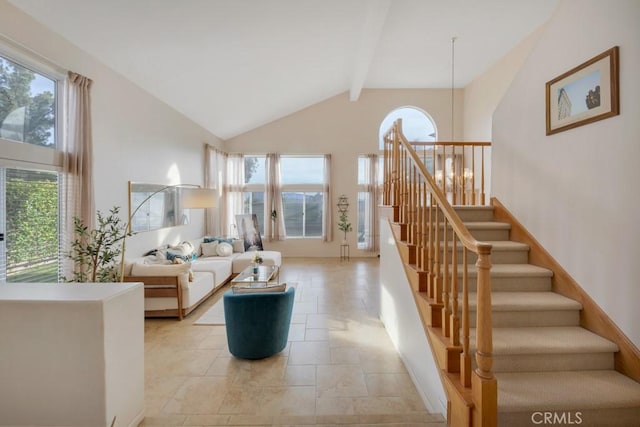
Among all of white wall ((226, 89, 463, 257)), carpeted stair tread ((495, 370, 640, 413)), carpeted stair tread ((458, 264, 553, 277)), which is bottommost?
carpeted stair tread ((495, 370, 640, 413))

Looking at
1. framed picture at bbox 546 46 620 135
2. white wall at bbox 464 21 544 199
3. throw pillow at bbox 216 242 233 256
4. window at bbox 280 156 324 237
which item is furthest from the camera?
window at bbox 280 156 324 237

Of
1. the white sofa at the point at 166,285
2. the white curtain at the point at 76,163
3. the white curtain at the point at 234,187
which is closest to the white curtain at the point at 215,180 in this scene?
the white curtain at the point at 234,187

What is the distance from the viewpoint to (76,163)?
3521 millimetres

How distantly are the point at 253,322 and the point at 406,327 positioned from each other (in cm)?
142

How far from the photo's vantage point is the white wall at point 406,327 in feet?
7.72

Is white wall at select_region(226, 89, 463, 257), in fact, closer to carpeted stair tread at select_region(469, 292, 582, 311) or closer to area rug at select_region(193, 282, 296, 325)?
area rug at select_region(193, 282, 296, 325)

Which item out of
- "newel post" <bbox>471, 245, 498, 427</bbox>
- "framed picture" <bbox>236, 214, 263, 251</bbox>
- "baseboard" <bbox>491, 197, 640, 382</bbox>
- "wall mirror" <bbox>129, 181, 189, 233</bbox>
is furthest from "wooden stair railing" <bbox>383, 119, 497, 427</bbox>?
"framed picture" <bbox>236, 214, 263, 251</bbox>

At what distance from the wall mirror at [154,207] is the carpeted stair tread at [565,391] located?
13.4 feet

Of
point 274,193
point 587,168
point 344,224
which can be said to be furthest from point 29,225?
point 344,224

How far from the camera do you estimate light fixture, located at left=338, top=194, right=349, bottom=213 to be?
29.3 feet

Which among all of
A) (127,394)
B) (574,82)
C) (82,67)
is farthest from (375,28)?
(127,394)

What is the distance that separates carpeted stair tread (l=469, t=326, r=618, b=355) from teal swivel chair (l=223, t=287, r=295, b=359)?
1726 millimetres

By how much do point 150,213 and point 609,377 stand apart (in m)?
5.56

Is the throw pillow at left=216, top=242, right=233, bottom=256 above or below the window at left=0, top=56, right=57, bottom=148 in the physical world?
below
